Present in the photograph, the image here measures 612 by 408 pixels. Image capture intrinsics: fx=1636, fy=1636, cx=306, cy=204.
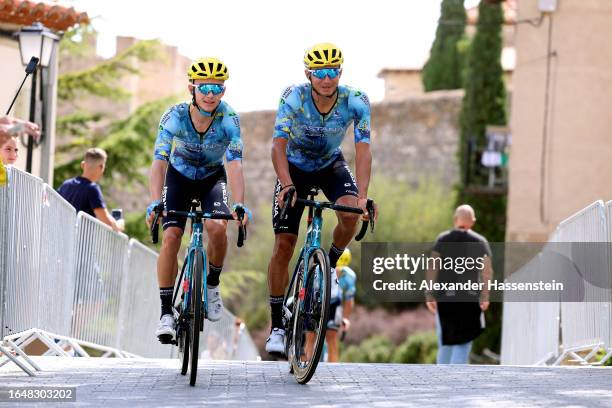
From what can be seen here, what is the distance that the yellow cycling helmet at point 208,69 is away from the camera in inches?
440

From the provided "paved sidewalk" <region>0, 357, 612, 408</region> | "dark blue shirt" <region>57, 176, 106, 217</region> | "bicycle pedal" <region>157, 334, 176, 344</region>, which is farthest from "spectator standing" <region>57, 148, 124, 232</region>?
"bicycle pedal" <region>157, 334, 176, 344</region>

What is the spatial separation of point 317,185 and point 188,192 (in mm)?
925

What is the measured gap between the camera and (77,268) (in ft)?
48.4

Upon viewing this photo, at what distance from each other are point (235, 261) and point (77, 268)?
111ft

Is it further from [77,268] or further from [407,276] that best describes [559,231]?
[407,276]

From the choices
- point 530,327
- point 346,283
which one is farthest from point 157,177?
point 530,327

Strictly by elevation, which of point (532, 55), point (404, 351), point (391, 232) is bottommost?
point (404, 351)

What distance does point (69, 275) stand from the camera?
14391mm

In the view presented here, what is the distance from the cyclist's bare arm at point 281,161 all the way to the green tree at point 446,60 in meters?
51.5

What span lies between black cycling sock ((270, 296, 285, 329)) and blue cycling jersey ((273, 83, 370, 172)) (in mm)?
1064

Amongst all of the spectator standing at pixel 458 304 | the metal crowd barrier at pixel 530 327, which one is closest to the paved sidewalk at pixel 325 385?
the spectator standing at pixel 458 304

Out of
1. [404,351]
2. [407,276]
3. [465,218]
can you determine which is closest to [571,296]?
[465,218]

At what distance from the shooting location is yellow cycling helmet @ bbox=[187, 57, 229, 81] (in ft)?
36.7

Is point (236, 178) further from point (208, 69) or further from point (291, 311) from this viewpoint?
point (291, 311)
